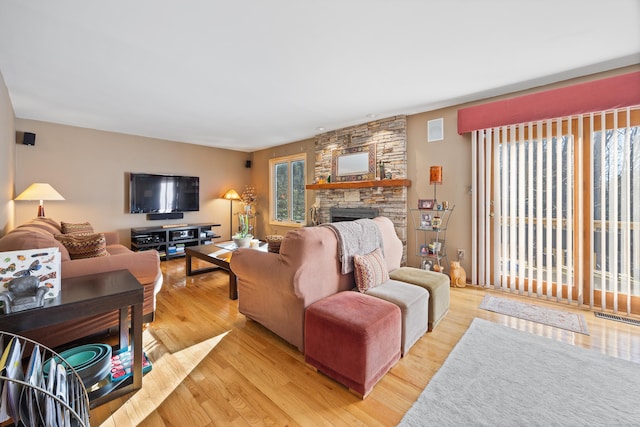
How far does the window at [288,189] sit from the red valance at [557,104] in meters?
3.40

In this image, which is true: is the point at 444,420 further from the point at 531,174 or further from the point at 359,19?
the point at 531,174

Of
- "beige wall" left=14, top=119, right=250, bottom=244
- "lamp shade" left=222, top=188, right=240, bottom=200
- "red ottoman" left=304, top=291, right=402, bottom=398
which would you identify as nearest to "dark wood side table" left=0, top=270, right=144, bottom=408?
"red ottoman" left=304, top=291, right=402, bottom=398

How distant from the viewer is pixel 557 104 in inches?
116

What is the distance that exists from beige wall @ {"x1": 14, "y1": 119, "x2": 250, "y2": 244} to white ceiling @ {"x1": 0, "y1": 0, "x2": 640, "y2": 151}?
857 millimetres

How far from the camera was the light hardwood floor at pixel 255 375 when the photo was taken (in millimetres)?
1482

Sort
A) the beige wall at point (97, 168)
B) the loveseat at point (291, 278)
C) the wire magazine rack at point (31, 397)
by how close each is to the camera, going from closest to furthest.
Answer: the wire magazine rack at point (31, 397) < the loveseat at point (291, 278) < the beige wall at point (97, 168)

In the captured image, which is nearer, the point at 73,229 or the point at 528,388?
the point at 528,388

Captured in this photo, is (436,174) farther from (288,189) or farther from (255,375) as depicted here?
(288,189)

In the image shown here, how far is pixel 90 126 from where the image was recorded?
470 cm

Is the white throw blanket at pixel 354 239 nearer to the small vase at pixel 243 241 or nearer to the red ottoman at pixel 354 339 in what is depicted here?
the red ottoman at pixel 354 339

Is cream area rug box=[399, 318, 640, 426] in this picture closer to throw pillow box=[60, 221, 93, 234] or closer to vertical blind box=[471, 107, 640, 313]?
vertical blind box=[471, 107, 640, 313]

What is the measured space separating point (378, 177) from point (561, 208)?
235cm

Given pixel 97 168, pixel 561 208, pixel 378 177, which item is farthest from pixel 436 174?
pixel 97 168

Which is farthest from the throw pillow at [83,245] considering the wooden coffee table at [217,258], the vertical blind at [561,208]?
the vertical blind at [561,208]
